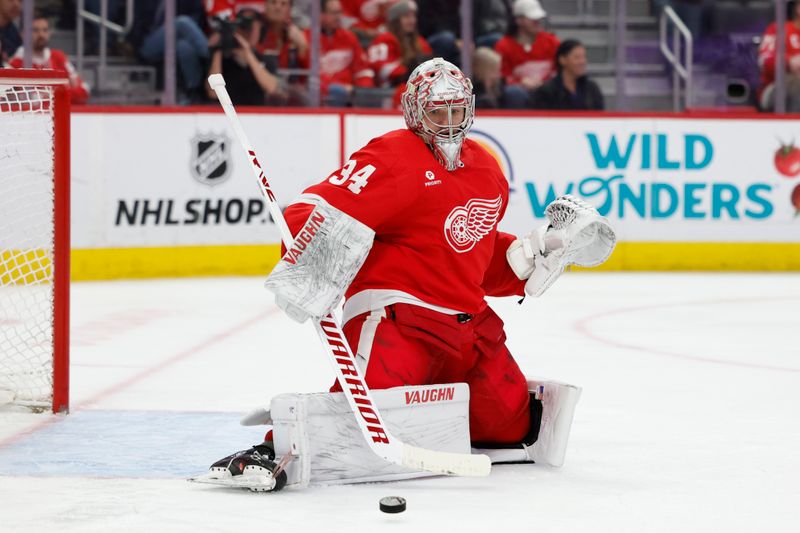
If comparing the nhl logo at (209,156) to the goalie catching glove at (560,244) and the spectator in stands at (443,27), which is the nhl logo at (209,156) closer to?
the spectator in stands at (443,27)

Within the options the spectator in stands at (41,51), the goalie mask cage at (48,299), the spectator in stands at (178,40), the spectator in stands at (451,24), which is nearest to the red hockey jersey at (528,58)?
the spectator in stands at (451,24)

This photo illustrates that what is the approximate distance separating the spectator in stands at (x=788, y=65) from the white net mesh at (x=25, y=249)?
4.49 metres

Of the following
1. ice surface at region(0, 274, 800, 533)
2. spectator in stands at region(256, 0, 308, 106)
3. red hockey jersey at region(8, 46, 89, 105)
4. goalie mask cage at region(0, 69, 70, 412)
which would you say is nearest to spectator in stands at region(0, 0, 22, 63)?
red hockey jersey at region(8, 46, 89, 105)

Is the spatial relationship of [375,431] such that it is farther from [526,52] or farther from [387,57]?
[526,52]

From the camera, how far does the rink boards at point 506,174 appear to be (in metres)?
7.89

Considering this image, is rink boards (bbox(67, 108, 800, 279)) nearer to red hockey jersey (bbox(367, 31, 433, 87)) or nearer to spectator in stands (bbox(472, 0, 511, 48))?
red hockey jersey (bbox(367, 31, 433, 87))

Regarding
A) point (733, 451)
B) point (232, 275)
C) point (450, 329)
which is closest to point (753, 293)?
point (232, 275)

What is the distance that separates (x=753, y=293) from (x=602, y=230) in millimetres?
4229

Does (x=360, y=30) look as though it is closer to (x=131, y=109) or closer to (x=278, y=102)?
(x=278, y=102)

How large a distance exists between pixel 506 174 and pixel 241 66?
1.68m

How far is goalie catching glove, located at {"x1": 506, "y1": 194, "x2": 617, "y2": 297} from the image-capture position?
3.45 metres

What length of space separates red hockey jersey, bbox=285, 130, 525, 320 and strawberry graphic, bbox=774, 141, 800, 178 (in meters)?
5.69

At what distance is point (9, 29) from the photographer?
7812 millimetres

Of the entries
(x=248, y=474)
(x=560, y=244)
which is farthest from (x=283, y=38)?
(x=248, y=474)
